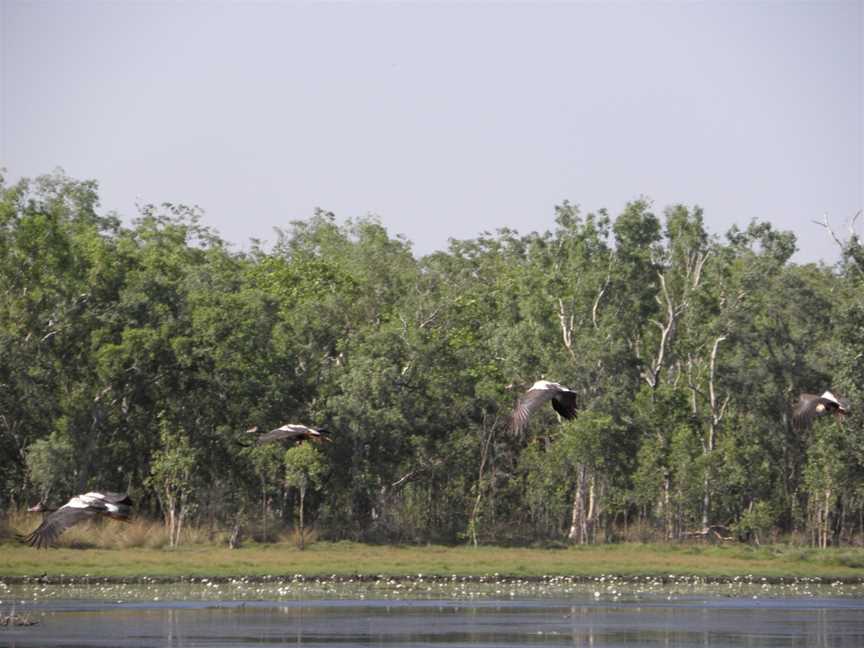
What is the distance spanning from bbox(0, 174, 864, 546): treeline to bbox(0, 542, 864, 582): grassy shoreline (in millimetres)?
2021

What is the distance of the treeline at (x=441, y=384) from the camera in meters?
47.4

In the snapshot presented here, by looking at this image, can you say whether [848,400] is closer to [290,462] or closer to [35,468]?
[290,462]

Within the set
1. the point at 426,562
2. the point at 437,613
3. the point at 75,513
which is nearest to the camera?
the point at 75,513

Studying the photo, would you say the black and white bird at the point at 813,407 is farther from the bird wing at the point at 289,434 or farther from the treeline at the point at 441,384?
the treeline at the point at 441,384

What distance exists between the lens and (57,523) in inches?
955

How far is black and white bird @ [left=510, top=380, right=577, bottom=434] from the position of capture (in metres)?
25.1

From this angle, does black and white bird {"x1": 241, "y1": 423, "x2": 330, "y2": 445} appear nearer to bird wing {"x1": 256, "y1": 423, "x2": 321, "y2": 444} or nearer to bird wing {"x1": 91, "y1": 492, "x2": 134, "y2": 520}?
bird wing {"x1": 256, "y1": 423, "x2": 321, "y2": 444}

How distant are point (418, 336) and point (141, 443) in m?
9.17

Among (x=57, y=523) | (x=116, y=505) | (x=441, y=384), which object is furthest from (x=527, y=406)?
(x=441, y=384)

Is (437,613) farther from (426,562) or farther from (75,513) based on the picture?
(426,562)

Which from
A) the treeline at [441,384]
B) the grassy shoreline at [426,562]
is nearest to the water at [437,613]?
the grassy shoreline at [426,562]

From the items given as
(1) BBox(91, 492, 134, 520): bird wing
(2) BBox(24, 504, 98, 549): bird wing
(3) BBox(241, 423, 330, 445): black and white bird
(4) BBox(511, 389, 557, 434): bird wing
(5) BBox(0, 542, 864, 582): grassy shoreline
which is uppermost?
(4) BBox(511, 389, 557, 434): bird wing

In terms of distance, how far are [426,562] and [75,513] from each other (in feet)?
72.4

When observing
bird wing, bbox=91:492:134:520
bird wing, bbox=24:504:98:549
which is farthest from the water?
bird wing, bbox=24:504:98:549
